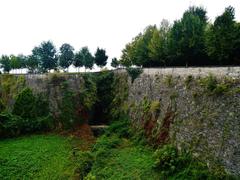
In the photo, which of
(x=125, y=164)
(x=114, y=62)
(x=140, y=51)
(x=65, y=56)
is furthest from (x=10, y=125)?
(x=114, y=62)

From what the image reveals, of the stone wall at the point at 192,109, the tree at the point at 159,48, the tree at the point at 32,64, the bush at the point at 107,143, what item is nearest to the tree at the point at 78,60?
the tree at the point at 32,64

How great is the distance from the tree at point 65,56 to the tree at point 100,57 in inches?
186

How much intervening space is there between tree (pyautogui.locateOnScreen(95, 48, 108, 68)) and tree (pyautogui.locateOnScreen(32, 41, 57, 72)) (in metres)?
7.77

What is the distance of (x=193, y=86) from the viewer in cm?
2039

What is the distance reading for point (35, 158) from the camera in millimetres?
24875

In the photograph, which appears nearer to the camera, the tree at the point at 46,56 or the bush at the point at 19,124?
the bush at the point at 19,124

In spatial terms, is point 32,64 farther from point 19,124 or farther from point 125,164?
point 125,164

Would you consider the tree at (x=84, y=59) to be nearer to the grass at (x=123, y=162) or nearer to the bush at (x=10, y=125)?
the bush at (x=10, y=125)

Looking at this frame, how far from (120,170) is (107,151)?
137 inches

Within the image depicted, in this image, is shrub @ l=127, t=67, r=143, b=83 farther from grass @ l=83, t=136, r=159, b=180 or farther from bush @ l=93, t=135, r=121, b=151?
grass @ l=83, t=136, r=159, b=180

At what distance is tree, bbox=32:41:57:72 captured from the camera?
165ft

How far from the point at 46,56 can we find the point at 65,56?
10.9 ft

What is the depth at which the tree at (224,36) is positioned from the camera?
2855 centimetres

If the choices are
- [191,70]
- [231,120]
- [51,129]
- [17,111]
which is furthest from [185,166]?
[17,111]
